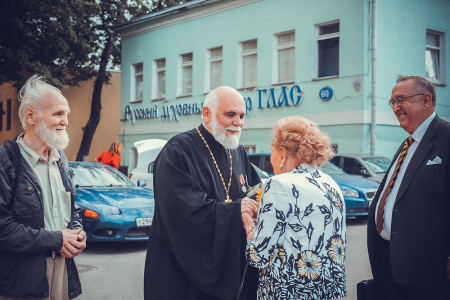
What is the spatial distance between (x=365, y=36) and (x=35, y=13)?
36.1 ft

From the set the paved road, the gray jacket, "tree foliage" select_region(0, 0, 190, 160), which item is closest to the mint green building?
"tree foliage" select_region(0, 0, 190, 160)

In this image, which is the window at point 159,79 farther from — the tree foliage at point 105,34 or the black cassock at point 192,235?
the black cassock at point 192,235

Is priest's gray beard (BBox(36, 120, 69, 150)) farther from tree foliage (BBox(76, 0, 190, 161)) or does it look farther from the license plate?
tree foliage (BBox(76, 0, 190, 161))

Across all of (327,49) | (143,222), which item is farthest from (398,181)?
(327,49)

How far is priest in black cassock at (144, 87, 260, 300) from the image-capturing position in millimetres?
3131

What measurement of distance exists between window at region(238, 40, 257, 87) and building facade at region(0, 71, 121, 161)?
1021 centimetres

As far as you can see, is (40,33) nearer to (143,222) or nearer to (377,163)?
(377,163)

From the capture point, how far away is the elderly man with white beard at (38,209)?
2.82m

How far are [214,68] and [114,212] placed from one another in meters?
13.9

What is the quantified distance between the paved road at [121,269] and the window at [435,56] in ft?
34.5

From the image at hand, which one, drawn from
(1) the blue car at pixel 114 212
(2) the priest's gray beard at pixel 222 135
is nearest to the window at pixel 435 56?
(1) the blue car at pixel 114 212

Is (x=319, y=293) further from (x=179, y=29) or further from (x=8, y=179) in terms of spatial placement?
(x=179, y=29)

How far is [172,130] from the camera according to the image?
22.8m

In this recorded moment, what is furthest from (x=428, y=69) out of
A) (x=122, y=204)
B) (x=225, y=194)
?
(x=225, y=194)
